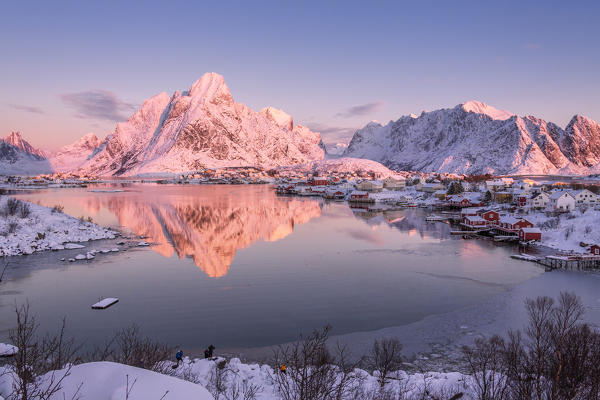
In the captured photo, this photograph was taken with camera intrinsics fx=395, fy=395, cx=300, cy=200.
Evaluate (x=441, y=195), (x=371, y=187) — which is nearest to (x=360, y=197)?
(x=441, y=195)

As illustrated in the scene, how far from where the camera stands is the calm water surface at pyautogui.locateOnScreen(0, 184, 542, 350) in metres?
15.4

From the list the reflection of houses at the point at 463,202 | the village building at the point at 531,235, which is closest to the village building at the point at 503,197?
the reflection of houses at the point at 463,202

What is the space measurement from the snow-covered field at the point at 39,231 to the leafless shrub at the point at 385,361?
24.4 m

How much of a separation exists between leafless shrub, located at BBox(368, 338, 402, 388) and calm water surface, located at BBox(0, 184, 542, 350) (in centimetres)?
227

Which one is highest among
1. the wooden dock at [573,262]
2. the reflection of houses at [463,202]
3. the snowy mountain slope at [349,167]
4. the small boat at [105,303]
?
the snowy mountain slope at [349,167]

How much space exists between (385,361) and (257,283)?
10.8 m

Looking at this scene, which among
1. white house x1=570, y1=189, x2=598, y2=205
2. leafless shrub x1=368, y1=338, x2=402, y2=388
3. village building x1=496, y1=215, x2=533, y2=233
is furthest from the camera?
white house x1=570, y1=189, x2=598, y2=205

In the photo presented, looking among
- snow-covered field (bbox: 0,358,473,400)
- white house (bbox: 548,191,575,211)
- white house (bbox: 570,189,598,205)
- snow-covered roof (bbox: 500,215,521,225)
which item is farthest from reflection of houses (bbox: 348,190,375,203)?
snow-covered field (bbox: 0,358,473,400)

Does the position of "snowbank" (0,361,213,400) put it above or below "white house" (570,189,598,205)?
below

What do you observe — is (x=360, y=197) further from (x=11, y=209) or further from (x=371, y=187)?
(x=11, y=209)

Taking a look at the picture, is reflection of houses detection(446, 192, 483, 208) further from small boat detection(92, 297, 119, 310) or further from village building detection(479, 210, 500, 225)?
small boat detection(92, 297, 119, 310)

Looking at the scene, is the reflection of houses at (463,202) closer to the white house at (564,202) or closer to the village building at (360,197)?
the white house at (564,202)

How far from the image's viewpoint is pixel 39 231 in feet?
101

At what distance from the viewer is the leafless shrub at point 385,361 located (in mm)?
10620
